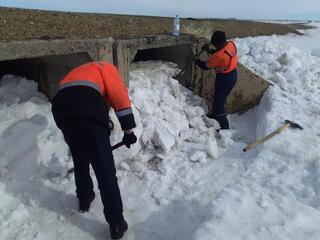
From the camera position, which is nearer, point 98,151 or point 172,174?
point 98,151

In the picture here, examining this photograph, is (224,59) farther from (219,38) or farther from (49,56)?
(49,56)

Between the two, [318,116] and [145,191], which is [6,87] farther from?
[318,116]

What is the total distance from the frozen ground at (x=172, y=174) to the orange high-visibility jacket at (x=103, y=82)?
1.28 m

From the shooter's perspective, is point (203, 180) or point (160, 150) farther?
point (160, 150)

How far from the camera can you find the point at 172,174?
14.6 ft

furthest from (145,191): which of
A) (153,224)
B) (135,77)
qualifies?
(135,77)

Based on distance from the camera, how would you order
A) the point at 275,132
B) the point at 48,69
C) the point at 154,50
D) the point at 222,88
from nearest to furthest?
1. the point at 275,132
2. the point at 48,69
3. the point at 222,88
4. the point at 154,50

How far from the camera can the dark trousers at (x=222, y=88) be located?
6.09m

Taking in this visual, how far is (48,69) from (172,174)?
2.64 m

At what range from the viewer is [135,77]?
589 centimetres

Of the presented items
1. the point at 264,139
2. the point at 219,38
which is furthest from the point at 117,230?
the point at 219,38

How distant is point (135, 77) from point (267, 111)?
2.35 meters

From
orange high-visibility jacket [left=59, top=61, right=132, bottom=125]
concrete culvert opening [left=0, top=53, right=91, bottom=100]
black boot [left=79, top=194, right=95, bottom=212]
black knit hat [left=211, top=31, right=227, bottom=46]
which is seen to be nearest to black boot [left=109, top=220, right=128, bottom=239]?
black boot [left=79, top=194, right=95, bottom=212]

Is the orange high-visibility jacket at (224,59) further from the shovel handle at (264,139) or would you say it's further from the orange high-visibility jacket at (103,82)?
the orange high-visibility jacket at (103,82)
